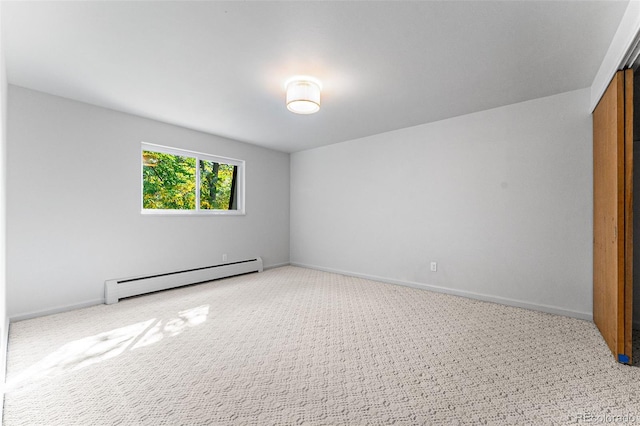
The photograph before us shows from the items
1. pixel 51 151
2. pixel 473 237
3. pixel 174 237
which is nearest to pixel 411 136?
pixel 473 237

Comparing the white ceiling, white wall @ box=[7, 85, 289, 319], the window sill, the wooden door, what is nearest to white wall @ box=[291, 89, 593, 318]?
the white ceiling

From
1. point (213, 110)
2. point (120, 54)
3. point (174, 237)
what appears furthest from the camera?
point (174, 237)

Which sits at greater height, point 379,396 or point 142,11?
point 142,11

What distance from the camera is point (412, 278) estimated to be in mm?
4207

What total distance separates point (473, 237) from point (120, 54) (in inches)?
166

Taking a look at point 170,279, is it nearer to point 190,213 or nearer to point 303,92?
point 190,213

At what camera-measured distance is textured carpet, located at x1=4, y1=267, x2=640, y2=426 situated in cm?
155

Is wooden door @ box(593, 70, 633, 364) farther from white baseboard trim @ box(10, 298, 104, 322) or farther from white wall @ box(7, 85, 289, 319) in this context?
white baseboard trim @ box(10, 298, 104, 322)

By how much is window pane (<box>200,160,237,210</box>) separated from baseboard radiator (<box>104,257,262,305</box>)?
1037mm

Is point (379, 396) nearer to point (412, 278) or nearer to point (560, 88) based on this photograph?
point (412, 278)

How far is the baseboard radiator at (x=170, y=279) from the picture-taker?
3457 millimetres

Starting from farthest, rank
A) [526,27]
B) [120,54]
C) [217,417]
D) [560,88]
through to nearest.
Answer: [560,88], [120,54], [526,27], [217,417]

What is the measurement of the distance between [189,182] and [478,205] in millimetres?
4228

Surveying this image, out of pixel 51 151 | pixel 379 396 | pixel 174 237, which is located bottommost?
pixel 379 396
